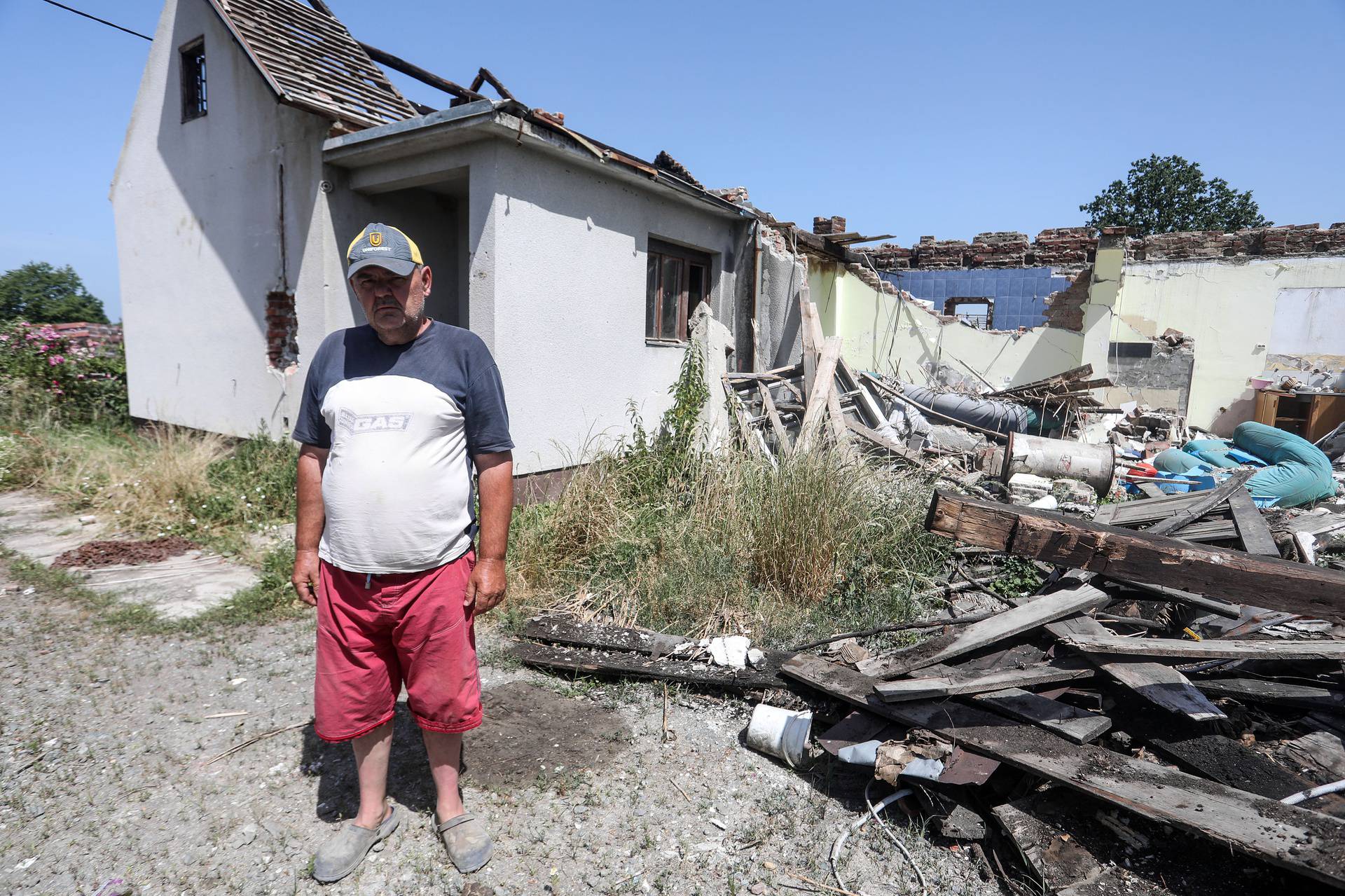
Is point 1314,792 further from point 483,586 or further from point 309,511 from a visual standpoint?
point 309,511

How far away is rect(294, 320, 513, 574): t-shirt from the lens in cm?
206

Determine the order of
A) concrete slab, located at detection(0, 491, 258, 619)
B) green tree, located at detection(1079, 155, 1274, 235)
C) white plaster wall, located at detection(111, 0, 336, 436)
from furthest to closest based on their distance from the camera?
green tree, located at detection(1079, 155, 1274, 235) → white plaster wall, located at detection(111, 0, 336, 436) → concrete slab, located at detection(0, 491, 258, 619)

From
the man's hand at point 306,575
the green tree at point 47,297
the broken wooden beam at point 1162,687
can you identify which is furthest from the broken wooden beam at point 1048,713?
the green tree at point 47,297

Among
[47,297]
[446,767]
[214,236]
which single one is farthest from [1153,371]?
[47,297]

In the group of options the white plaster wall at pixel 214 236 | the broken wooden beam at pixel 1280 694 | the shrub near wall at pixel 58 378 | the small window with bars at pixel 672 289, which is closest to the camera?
the broken wooden beam at pixel 1280 694

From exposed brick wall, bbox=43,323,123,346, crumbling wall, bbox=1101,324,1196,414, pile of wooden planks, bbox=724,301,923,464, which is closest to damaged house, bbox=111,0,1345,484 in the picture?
pile of wooden planks, bbox=724,301,923,464

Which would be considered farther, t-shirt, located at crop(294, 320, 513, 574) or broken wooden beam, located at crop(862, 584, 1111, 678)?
broken wooden beam, located at crop(862, 584, 1111, 678)

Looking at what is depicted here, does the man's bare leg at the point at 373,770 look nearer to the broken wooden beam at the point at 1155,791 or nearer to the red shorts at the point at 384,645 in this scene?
the red shorts at the point at 384,645

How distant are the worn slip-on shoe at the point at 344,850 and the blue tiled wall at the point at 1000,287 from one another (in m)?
13.1

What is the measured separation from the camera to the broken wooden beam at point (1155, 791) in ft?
6.22

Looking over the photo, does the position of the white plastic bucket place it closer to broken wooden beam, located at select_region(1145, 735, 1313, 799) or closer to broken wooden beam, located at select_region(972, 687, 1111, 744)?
broken wooden beam, located at select_region(972, 687, 1111, 744)

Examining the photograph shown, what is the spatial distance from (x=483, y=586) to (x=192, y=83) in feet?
27.8

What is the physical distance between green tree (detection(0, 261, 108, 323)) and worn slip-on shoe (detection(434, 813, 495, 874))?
24458 millimetres

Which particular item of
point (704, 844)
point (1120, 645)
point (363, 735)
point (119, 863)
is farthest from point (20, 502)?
point (1120, 645)
